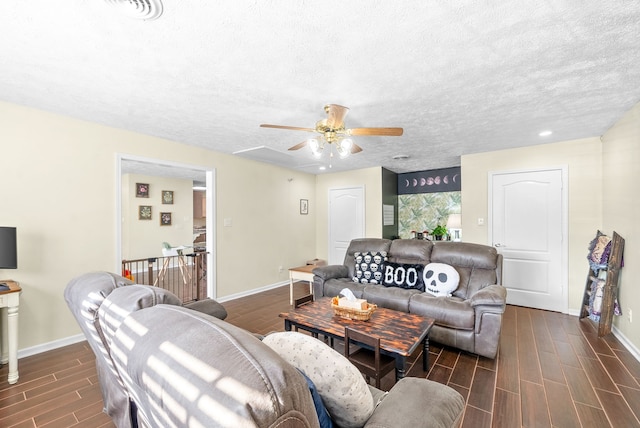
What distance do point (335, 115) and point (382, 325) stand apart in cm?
181

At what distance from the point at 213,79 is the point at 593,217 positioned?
473cm

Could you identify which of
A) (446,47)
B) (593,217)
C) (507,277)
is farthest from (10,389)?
(593,217)

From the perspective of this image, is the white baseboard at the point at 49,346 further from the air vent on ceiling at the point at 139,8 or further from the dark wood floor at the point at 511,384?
the air vent on ceiling at the point at 139,8

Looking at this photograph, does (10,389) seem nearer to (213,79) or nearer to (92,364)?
(92,364)

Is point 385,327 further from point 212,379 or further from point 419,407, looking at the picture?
point 212,379

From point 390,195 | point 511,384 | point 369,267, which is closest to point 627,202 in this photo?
point 511,384

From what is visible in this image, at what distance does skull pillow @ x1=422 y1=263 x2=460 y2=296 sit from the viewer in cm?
A: 310

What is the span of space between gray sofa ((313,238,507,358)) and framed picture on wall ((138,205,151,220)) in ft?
17.1

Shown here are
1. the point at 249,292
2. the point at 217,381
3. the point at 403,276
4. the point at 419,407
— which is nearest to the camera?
the point at 217,381

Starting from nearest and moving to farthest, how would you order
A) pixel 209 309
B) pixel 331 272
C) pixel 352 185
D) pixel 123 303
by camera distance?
pixel 123 303
pixel 209 309
pixel 331 272
pixel 352 185

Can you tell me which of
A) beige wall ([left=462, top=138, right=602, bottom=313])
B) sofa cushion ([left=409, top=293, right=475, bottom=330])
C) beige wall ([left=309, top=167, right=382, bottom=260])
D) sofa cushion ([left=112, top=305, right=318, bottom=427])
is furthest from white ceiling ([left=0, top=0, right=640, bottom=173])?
beige wall ([left=309, top=167, right=382, bottom=260])

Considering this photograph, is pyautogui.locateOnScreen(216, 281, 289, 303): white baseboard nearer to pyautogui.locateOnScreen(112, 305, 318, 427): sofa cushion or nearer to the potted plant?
the potted plant

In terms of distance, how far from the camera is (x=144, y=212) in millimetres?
6777

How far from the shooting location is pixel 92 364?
2.50m
